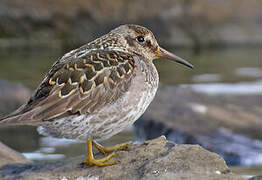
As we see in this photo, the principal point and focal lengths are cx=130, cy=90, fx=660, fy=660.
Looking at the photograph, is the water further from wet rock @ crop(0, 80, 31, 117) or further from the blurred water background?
wet rock @ crop(0, 80, 31, 117)

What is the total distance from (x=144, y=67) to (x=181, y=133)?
3.62 meters

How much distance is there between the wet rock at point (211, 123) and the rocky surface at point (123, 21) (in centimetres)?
933

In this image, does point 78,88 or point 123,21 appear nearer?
point 78,88

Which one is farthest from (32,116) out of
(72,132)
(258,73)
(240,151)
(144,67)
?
(258,73)

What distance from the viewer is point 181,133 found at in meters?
10.9

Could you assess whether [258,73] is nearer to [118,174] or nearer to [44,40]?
[44,40]

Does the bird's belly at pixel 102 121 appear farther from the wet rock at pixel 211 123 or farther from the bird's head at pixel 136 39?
the wet rock at pixel 211 123

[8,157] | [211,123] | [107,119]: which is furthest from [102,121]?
[211,123]

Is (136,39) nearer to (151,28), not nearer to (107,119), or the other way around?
(107,119)

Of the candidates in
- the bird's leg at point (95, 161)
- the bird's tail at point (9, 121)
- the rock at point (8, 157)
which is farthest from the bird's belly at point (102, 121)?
the rock at point (8, 157)

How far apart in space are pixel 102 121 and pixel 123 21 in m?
15.6

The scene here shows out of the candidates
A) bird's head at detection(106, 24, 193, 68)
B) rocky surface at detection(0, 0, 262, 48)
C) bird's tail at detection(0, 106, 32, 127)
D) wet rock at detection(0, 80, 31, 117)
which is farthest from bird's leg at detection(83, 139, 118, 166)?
rocky surface at detection(0, 0, 262, 48)

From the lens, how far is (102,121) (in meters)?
6.83

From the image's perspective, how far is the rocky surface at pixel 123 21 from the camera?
72.1ft
